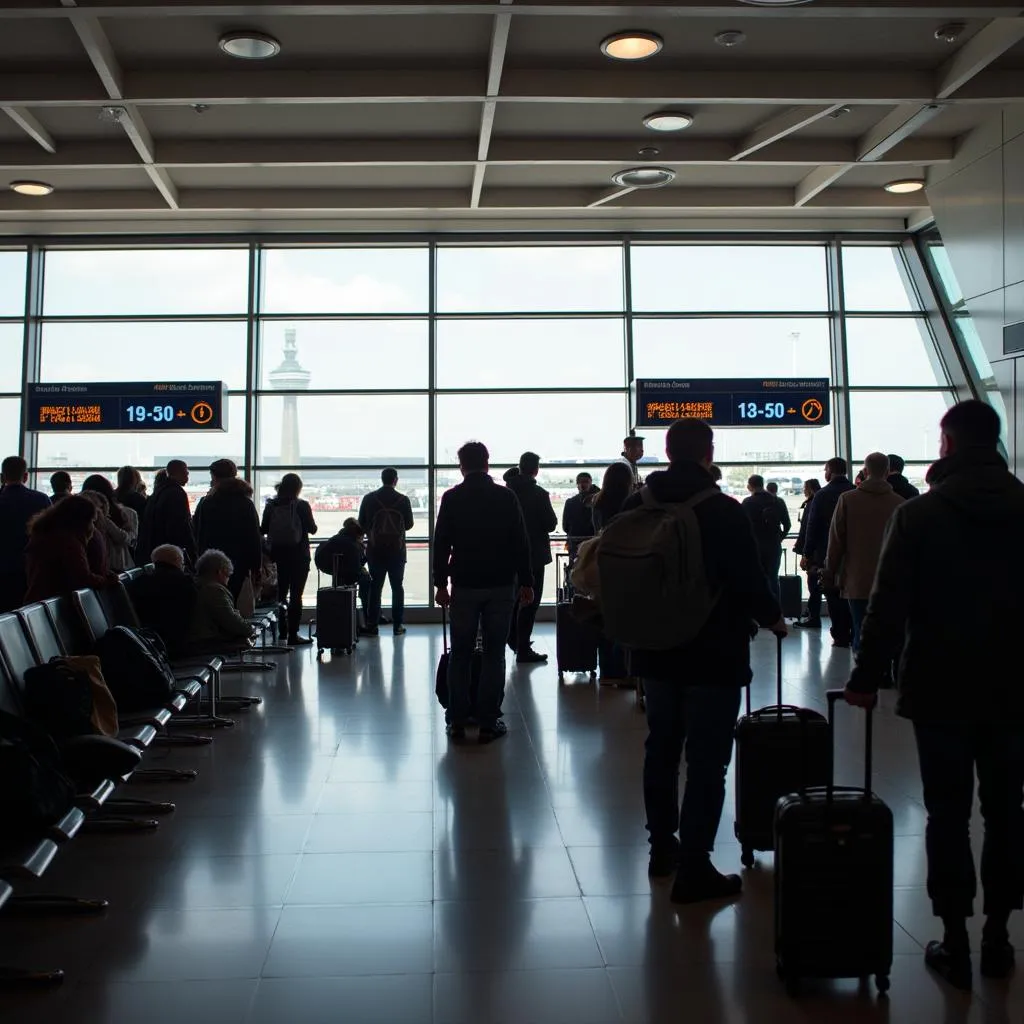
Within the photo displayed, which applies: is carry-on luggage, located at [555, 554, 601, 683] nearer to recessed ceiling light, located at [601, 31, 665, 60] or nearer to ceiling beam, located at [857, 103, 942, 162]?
recessed ceiling light, located at [601, 31, 665, 60]

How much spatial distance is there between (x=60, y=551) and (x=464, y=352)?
27.3 ft

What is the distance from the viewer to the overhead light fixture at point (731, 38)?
26.4 feet

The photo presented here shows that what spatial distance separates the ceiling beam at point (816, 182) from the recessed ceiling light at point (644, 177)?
5.36ft

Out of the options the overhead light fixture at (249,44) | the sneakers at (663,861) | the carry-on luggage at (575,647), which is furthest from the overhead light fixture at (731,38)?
the sneakers at (663,861)

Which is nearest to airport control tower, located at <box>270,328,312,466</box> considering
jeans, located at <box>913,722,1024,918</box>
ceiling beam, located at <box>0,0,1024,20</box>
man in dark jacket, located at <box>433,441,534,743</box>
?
ceiling beam, located at <box>0,0,1024,20</box>

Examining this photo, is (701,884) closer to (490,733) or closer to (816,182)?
(490,733)

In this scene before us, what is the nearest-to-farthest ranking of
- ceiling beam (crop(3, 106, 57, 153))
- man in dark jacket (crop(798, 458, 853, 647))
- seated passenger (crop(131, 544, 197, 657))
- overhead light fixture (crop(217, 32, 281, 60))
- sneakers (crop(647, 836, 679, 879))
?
sneakers (crop(647, 836, 679, 879)), seated passenger (crop(131, 544, 197, 657)), overhead light fixture (crop(217, 32, 281, 60)), man in dark jacket (crop(798, 458, 853, 647)), ceiling beam (crop(3, 106, 57, 153))

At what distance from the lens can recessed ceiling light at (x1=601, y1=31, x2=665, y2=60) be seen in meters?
8.02

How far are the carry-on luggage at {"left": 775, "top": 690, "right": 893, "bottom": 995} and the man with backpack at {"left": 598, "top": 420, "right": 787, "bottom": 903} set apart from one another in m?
0.60

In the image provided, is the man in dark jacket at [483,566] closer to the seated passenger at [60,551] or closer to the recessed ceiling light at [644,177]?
the seated passenger at [60,551]

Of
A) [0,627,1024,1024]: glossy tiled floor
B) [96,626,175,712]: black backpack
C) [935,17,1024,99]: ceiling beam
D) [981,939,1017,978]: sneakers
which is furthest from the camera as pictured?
[935,17,1024,99]: ceiling beam

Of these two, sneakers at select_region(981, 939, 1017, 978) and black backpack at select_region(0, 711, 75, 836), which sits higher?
black backpack at select_region(0, 711, 75, 836)

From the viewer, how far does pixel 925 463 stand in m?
13.4

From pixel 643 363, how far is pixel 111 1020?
11.3m
